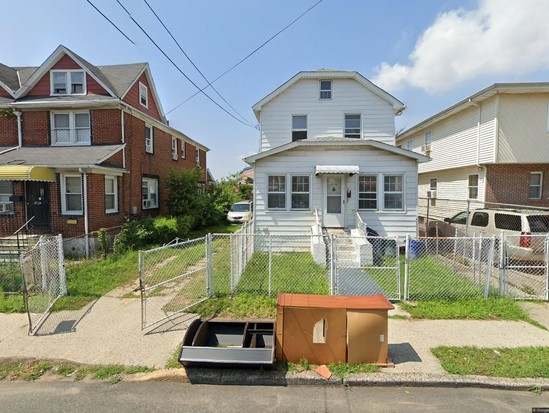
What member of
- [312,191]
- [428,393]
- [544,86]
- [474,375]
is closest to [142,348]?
[428,393]

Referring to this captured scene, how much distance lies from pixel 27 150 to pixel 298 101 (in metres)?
12.2

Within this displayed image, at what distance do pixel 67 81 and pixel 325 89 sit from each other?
12132mm

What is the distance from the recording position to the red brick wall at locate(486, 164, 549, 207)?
43.3 ft

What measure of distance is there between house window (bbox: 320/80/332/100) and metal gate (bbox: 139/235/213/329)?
909 cm

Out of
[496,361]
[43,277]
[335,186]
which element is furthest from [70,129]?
[496,361]

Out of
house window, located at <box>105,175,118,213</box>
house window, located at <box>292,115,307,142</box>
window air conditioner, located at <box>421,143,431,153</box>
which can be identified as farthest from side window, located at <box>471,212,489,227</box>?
house window, located at <box>105,175,118,213</box>

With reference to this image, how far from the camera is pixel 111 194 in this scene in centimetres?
1233

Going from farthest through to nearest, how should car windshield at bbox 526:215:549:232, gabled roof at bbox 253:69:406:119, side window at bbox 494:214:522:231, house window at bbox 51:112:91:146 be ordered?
1. gabled roof at bbox 253:69:406:119
2. house window at bbox 51:112:91:146
3. side window at bbox 494:214:522:231
4. car windshield at bbox 526:215:549:232

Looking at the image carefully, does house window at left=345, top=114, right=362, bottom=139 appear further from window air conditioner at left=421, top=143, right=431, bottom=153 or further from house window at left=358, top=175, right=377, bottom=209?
window air conditioner at left=421, top=143, right=431, bottom=153

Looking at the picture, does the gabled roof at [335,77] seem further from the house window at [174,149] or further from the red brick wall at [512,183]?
the house window at [174,149]

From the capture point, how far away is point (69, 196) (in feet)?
37.1

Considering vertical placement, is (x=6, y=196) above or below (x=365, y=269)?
above

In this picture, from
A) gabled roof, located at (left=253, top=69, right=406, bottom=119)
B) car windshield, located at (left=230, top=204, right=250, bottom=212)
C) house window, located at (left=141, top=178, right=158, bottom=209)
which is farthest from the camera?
car windshield, located at (left=230, top=204, right=250, bottom=212)

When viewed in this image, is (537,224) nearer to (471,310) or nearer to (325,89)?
(471,310)
